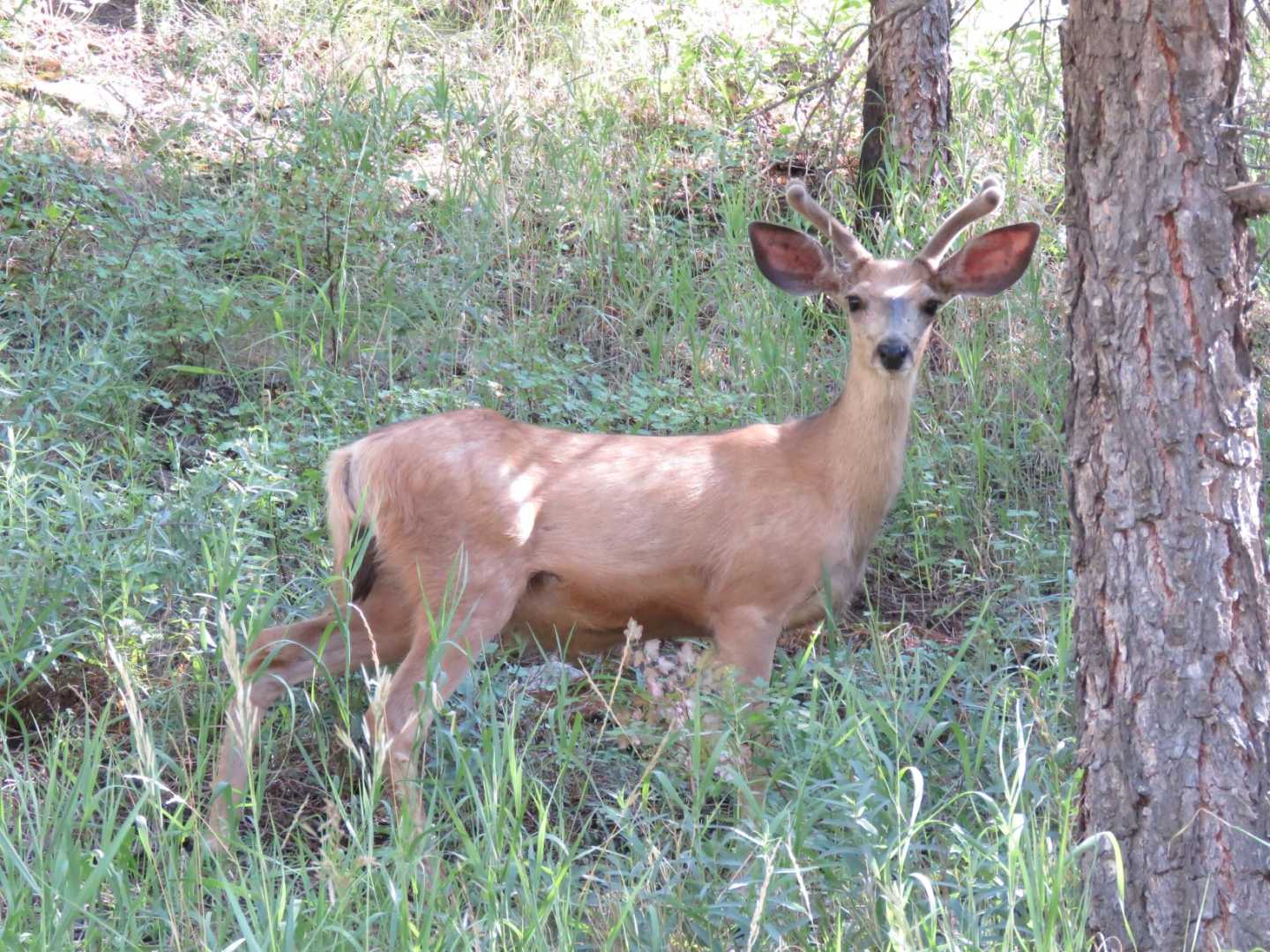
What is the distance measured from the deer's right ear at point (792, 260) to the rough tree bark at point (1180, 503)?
93.6 inches

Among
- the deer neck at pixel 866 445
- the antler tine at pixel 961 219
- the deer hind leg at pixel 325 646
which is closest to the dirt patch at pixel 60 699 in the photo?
the deer hind leg at pixel 325 646

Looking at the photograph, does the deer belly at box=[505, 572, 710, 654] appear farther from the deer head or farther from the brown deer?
the deer head

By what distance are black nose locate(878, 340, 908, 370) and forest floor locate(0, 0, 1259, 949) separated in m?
0.68

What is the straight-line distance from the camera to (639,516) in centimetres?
524

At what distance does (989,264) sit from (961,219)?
0.66 feet

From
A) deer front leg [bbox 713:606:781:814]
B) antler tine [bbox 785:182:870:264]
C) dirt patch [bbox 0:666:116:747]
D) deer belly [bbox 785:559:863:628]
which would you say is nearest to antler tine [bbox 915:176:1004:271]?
antler tine [bbox 785:182:870:264]

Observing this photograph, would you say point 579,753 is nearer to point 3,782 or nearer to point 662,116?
point 3,782

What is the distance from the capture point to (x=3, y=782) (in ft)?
13.9

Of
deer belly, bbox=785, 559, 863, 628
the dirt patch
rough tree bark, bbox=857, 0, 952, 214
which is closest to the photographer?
the dirt patch

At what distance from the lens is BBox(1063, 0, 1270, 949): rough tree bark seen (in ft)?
10.6

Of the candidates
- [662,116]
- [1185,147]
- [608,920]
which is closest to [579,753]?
[608,920]

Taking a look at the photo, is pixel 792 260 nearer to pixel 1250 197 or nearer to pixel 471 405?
pixel 471 405

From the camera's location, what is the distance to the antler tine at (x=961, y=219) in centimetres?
532

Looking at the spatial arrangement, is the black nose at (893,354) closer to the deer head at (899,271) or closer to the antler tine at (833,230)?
the deer head at (899,271)
